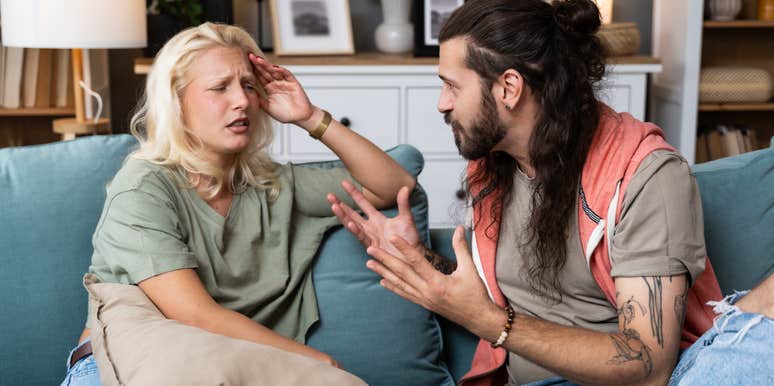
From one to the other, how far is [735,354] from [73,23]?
1.91m

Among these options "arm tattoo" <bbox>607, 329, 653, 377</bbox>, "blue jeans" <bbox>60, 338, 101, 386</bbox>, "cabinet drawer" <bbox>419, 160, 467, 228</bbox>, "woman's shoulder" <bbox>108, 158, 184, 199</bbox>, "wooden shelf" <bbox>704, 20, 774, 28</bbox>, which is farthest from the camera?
"wooden shelf" <bbox>704, 20, 774, 28</bbox>

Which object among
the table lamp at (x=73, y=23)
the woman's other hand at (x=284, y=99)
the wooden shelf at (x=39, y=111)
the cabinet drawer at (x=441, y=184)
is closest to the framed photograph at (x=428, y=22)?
the cabinet drawer at (x=441, y=184)

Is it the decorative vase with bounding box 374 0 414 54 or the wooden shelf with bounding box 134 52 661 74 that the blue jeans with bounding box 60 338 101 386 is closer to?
the wooden shelf with bounding box 134 52 661 74

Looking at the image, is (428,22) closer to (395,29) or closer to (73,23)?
(395,29)

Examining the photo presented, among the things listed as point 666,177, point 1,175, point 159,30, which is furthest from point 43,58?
point 666,177

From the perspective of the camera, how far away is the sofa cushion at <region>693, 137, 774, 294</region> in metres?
1.76

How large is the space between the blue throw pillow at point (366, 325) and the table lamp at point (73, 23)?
1099 mm

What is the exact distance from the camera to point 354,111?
3.20m

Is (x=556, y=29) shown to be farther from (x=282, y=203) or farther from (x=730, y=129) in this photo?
(x=730, y=129)

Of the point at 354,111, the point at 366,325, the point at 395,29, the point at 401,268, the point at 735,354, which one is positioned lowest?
the point at 366,325

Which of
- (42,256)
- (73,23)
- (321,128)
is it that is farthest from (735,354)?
(73,23)

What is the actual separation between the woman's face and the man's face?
1.30 ft

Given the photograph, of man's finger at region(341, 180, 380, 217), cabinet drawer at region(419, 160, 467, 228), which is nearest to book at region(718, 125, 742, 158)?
cabinet drawer at region(419, 160, 467, 228)

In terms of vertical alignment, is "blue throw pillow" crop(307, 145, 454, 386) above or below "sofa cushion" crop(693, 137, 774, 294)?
below
